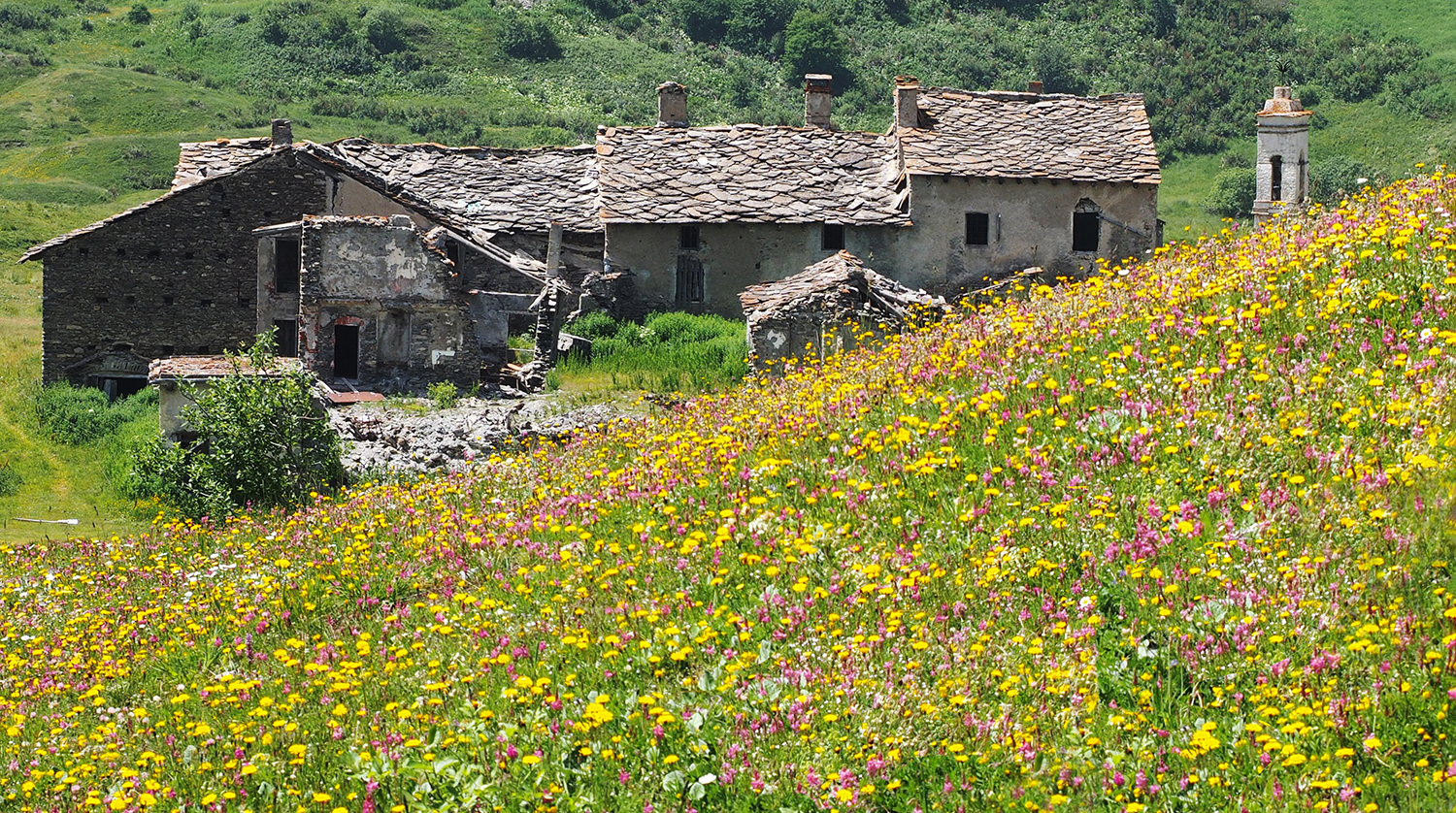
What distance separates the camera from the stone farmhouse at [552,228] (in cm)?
3234

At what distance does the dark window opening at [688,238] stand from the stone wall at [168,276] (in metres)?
8.79

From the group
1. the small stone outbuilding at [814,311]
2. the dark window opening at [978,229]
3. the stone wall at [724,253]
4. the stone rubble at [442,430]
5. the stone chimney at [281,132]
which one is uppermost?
the stone chimney at [281,132]

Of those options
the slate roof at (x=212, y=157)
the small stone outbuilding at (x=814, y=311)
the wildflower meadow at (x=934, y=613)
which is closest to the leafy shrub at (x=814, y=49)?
the slate roof at (x=212, y=157)

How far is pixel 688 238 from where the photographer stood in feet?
130

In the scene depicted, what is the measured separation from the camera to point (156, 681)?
10.8 meters

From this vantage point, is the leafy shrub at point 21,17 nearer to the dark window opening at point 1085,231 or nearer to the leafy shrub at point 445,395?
the leafy shrub at point 445,395

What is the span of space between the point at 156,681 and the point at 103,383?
28229 mm

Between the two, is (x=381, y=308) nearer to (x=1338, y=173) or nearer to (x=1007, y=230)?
(x=1007, y=230)

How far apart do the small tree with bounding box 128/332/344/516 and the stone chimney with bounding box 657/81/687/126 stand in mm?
23814

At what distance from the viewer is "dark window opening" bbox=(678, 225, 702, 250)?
39.5m

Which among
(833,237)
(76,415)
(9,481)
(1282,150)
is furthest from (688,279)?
(9,481)

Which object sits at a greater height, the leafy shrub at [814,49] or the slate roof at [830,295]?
the leafy shrub at [814,49]

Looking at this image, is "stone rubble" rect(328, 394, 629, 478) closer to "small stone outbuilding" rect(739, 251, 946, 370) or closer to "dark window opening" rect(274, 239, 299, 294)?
"small stone outbuilding" rect(739, 251, 946, 370)

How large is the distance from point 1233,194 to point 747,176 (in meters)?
41.4
